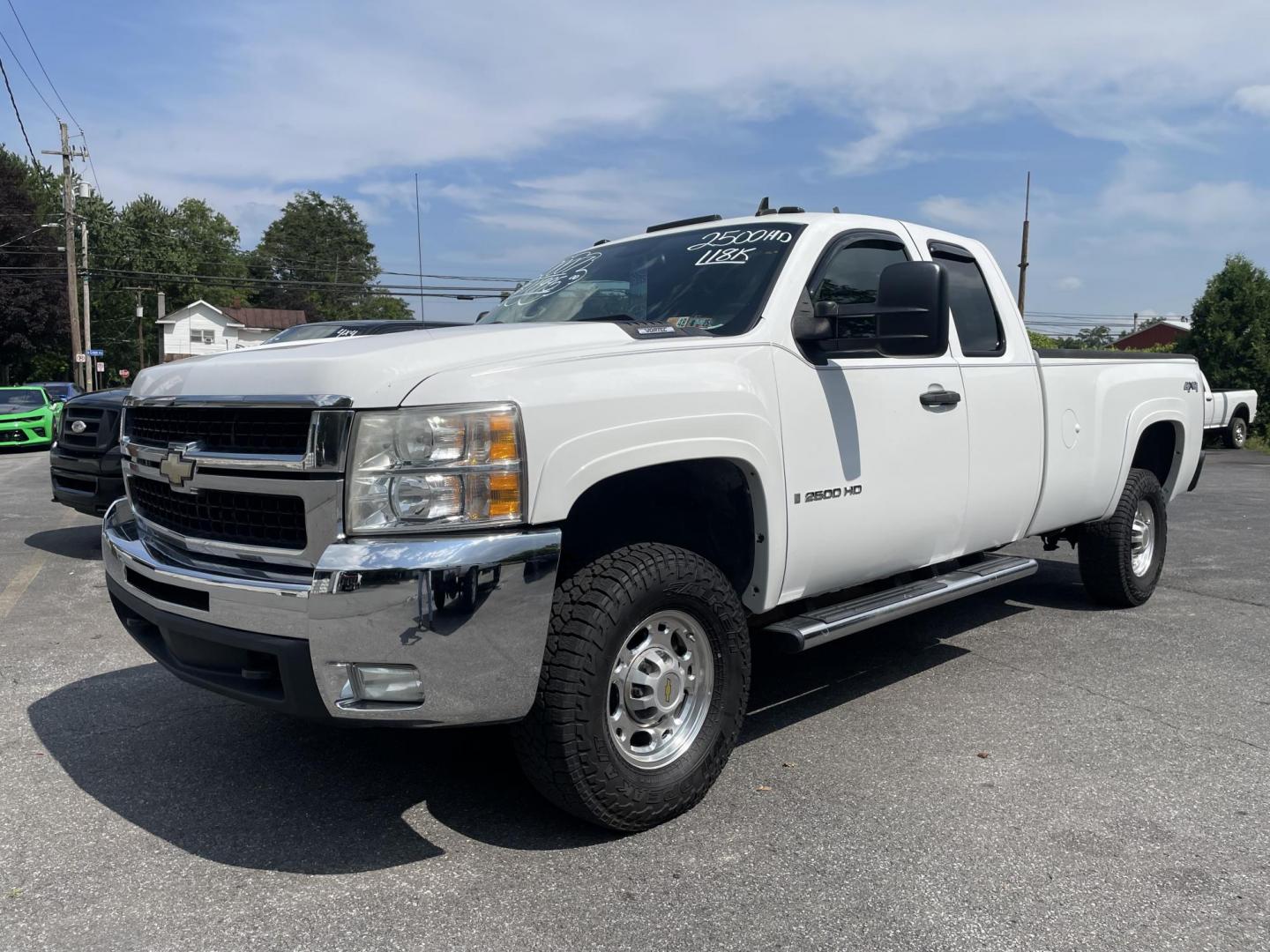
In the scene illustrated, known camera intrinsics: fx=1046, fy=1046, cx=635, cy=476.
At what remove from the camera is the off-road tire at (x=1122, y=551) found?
6.01m

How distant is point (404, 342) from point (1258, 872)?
9.69 feet

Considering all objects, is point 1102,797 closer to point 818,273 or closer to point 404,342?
point 818,273

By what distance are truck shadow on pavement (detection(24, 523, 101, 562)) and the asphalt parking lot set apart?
3.33 meters

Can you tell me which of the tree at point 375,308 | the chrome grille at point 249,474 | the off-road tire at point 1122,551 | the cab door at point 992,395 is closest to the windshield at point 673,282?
the cab door at point 992,395

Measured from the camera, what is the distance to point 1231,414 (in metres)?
22.7

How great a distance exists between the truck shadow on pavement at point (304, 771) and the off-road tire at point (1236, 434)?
71.7 feet

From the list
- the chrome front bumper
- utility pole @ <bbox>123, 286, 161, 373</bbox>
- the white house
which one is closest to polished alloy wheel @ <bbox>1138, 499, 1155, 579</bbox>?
the chrome front bumper

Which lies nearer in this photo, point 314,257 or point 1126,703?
point 1126,703

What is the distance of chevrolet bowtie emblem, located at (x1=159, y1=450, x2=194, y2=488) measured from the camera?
10.6 feet

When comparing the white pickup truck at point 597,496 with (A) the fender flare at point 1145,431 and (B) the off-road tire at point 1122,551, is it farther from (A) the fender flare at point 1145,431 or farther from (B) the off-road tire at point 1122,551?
(B) the off-road tire at point 1122,551

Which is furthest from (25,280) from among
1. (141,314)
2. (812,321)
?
(812,321)

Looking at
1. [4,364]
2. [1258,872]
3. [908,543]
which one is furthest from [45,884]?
[4,364]

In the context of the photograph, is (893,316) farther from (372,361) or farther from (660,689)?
(372,361)

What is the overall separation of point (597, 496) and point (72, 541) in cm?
740
